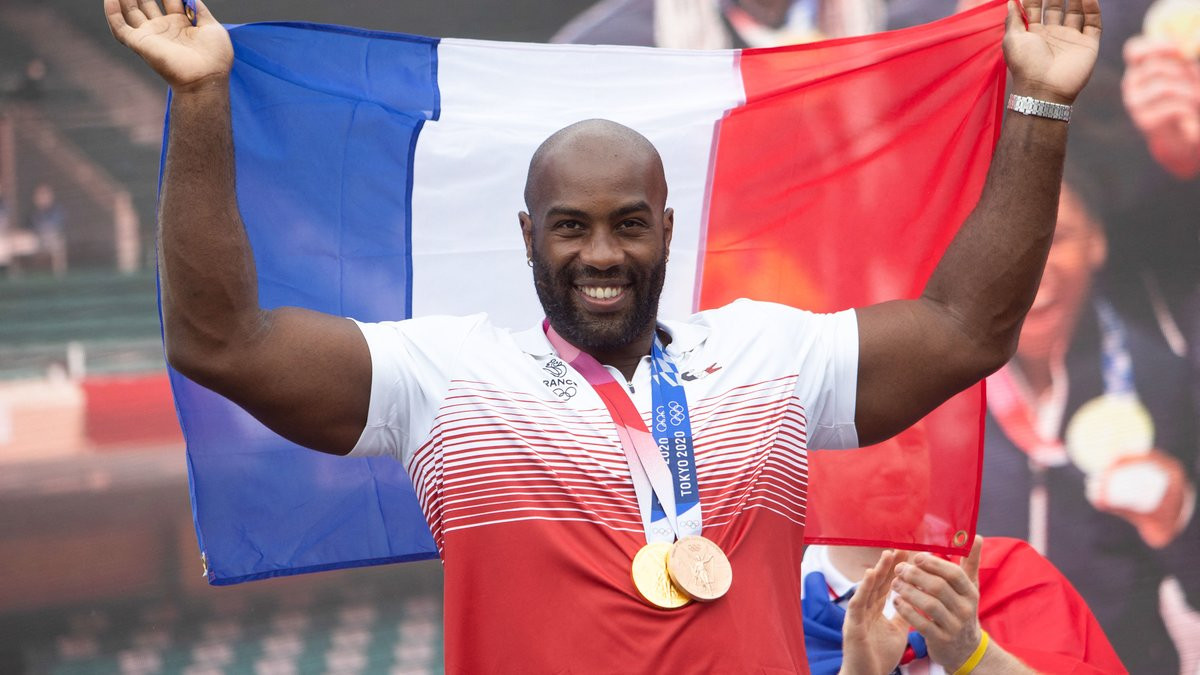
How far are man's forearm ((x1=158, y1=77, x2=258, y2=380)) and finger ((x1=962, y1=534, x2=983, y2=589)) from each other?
68.3 inches

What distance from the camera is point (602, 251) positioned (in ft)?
7.81

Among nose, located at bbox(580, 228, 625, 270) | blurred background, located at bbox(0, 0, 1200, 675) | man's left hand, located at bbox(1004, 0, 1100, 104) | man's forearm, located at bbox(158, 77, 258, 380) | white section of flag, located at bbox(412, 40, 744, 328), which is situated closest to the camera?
man's forearm, located at bbox(158, 77, 258, 380)

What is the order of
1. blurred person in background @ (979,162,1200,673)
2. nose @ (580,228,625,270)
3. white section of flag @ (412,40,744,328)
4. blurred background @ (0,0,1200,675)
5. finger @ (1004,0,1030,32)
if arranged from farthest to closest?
blurred person in background @ (979,162,1200,673) → blurred background @ (0,0,1200,675) → white section of flag @ (412,40,744,328) → finger @ (1004,0,1030,32) → nose @ (580,228,625,270)

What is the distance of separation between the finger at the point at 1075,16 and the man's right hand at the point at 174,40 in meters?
1.52

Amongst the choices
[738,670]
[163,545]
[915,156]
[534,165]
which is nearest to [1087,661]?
[915,156]

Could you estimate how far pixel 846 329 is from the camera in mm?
2502

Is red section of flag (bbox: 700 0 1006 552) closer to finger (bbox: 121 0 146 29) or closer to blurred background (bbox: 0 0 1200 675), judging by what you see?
blurred background (bbox: 0 0 1200 675)

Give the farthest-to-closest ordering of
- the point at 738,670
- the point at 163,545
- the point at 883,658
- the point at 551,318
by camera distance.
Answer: the point at 163,545
the point at 883,658
the point at 551,318
the point at 738,670

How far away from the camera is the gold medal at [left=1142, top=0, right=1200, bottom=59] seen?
14.0 feet

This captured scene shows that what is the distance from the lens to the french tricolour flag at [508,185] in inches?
113

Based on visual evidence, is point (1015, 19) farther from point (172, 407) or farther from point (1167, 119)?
point (172, 407)

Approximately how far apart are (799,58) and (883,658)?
1389 millimetres

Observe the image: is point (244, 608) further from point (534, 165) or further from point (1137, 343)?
point (1137, 343)

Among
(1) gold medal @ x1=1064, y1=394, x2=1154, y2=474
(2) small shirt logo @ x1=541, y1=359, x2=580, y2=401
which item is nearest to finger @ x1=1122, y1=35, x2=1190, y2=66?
(1) gold medal @ x1=1064, y1=394, x2=1154, y2=474
